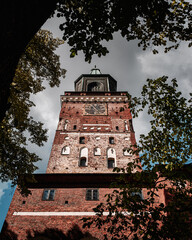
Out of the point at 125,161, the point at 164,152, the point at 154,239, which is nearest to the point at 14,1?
the point at 154,239

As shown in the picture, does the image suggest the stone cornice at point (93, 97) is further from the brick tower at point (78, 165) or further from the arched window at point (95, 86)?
the arched window at point (95, 86)

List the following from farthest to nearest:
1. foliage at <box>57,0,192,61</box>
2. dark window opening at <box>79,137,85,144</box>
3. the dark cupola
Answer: the dark cupola, dark window opening at <box>79,137,85,144</box>, foliage at <box>57,0,192,61</box>

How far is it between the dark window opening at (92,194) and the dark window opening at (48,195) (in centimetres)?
189

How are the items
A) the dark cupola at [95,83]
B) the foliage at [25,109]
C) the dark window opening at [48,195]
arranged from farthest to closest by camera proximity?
the dark cupola at [95,83] < the dark window opening at [48,195] < the foliage at [25,109]

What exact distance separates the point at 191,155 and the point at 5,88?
5.23 m

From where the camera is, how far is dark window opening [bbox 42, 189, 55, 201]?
9.90 meters

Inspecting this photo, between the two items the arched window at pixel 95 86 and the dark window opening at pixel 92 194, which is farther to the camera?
the arched window at pixel 95 86

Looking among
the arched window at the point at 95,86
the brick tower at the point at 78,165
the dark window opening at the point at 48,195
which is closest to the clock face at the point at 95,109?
the brick tower at the point at 78,165

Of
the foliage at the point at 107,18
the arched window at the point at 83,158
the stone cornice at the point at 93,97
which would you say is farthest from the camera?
the stone cornice at the point at 93,97

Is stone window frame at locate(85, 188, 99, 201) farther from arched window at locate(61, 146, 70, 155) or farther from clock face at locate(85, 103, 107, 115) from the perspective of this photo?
clock face at locate(85, 103, 107, 115)

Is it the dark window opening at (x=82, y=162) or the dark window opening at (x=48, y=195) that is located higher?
the dark window opening at (x=82, y=162)

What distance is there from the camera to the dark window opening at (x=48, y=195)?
32.5 feet

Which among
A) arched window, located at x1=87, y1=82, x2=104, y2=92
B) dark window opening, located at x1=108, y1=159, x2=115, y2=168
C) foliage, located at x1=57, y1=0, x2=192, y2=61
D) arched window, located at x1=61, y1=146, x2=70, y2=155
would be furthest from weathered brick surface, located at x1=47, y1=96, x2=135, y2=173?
foliage, located at x1=57, y1=0, x2=192, y2=61

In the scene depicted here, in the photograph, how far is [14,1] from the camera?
5.84ft
